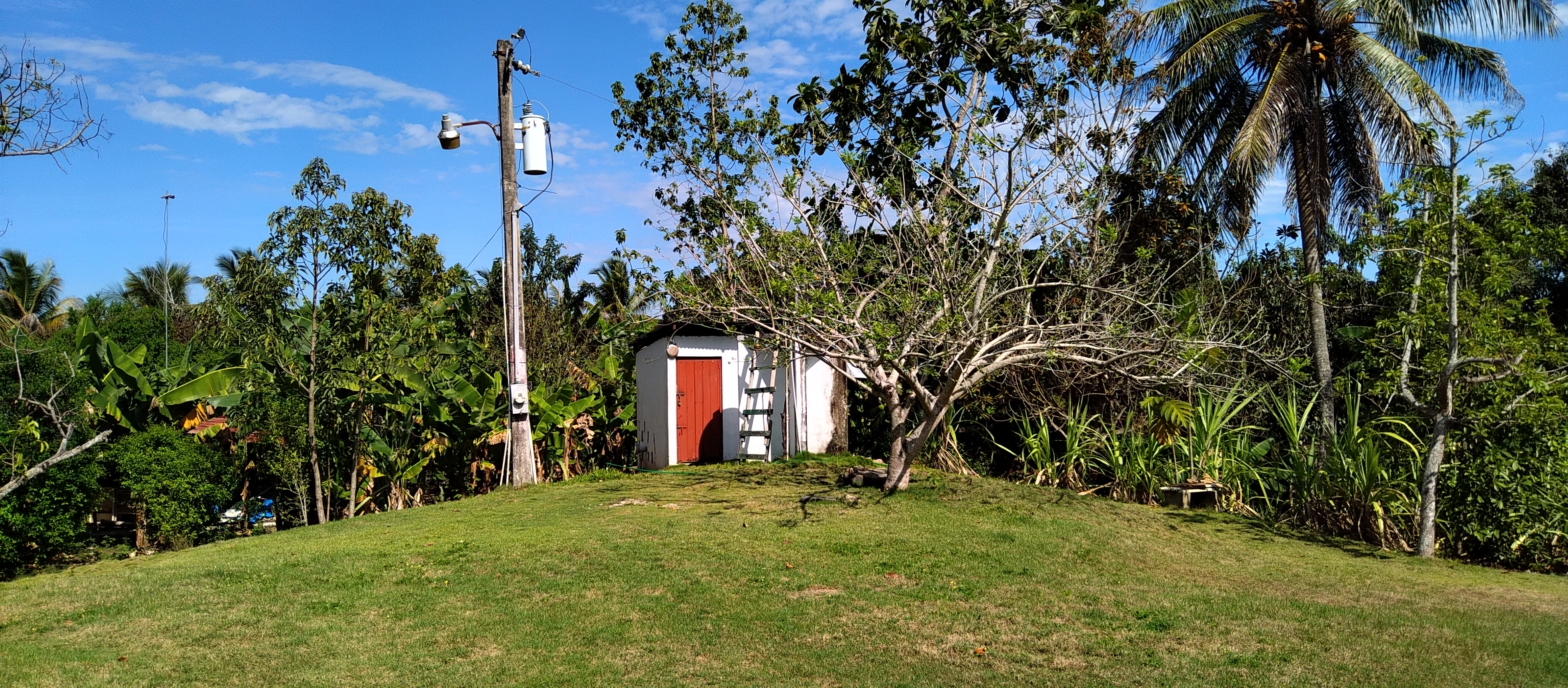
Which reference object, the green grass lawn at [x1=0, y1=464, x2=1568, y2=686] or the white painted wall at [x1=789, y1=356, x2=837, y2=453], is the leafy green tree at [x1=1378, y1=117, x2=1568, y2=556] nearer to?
the green grass lawn at [x1=0, y1=464, x2=1568, y2=686]

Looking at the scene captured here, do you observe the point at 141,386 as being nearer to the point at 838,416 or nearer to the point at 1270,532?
the point at 838,416

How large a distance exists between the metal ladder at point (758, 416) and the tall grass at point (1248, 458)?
3.73 m

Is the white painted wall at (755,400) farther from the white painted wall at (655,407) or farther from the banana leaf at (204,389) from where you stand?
the banana leaf at (204,389)

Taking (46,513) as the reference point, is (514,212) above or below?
above

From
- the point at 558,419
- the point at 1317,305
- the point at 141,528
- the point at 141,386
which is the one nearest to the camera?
the point at 141,528

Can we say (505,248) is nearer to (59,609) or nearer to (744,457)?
(744,457)

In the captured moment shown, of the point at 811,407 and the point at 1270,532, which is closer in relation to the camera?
the point at 1270,532

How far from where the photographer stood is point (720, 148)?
13062 mm

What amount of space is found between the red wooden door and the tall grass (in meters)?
4.78

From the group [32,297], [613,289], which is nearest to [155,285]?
[32,297]

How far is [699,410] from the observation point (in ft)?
55.2

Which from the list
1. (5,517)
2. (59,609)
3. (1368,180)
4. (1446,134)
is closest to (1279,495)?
(1446,134)

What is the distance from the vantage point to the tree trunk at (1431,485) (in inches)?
370

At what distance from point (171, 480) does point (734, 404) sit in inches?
321
